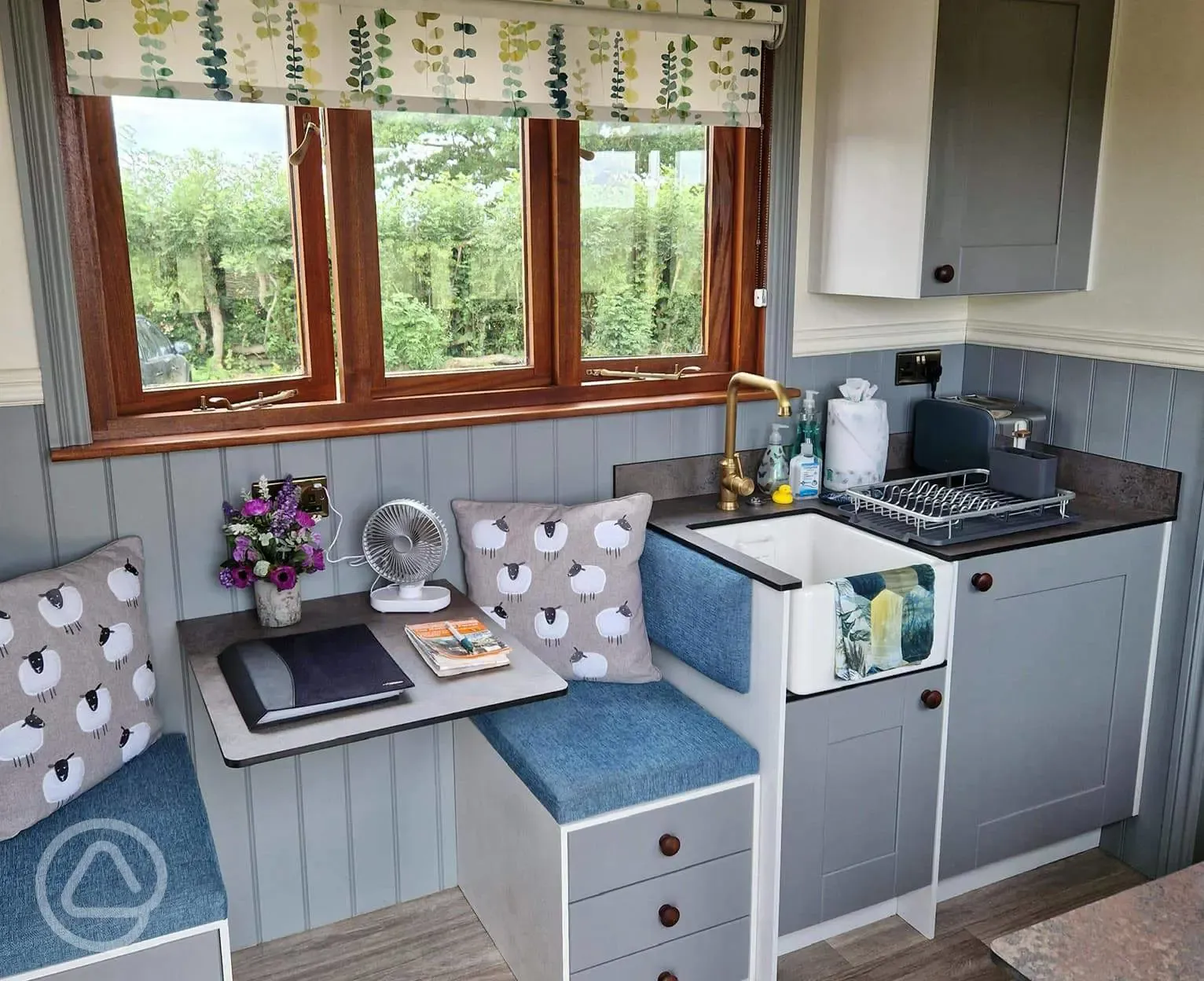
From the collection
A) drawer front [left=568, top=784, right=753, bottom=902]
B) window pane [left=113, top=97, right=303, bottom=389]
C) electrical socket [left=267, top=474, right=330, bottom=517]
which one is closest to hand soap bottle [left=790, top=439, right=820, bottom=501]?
drawer front [left=568, top=784, right=753, bottom=902]

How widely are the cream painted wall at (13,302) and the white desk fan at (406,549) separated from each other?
70cm

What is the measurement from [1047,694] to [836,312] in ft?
3.54

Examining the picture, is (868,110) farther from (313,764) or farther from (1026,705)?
(313,764)

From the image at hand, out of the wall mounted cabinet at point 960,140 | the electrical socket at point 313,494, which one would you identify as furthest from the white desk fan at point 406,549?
the wall mounted cabinet at point 960,140

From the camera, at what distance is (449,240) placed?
252 centimetres

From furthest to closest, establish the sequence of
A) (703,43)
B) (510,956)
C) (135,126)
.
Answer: (703,43)
(510,956)
(135,126)

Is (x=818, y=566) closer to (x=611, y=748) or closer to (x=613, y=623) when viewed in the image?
(x=613, y=623)

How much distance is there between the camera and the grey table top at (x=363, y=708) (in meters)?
1.78

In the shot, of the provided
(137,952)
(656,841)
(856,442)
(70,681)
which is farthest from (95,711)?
(856,442)

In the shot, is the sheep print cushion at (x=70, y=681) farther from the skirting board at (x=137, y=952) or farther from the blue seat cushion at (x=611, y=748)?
the blue seat cushion at (x=611, y=748)

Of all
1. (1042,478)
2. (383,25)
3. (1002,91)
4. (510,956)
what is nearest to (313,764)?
(510,956)

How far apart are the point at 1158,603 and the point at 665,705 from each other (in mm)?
1237

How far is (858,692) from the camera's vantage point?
2.28m

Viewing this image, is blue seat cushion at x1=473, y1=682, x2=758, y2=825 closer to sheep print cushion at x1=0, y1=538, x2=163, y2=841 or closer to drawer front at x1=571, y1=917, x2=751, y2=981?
drawer front at x1=571, y1=917, x2=751, y2=981
